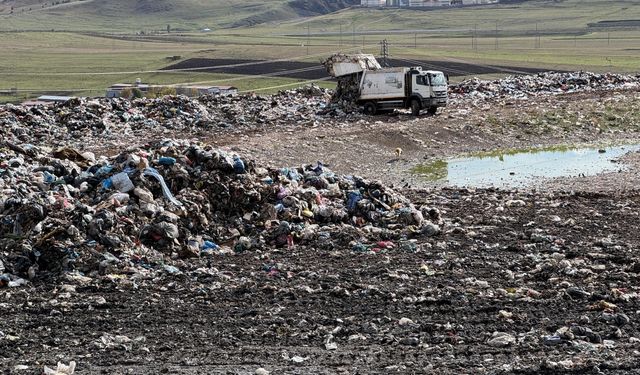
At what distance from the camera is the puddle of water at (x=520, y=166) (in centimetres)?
2083

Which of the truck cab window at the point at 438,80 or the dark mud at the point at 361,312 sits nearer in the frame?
the dark mud at the point at 361,312

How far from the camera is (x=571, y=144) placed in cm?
2628

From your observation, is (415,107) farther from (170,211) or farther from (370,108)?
(170,211)

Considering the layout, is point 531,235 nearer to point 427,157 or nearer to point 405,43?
point 427,157

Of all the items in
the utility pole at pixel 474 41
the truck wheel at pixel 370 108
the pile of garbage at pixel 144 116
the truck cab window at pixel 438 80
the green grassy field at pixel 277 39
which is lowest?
the utility pole at pixel 474 41

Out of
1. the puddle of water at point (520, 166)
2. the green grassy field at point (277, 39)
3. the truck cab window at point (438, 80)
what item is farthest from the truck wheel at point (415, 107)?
the green grassy field at point (277, 39)

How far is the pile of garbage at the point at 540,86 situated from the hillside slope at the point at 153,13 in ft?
312

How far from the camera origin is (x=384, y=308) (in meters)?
10.4

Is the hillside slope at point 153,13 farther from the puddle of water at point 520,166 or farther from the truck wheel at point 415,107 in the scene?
the puddle of water at point 520,166

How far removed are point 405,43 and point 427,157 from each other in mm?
63350

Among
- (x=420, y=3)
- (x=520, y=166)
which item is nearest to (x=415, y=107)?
(x=520, y=166)

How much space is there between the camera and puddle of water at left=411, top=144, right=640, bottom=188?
20.8 meters

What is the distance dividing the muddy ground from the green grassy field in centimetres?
3563

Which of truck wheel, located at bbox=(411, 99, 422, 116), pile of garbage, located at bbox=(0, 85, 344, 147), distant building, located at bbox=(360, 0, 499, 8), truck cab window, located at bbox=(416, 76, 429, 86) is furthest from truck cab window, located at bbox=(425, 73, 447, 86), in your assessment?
distant building, located at bbox=(360, 0, 499, 8)
